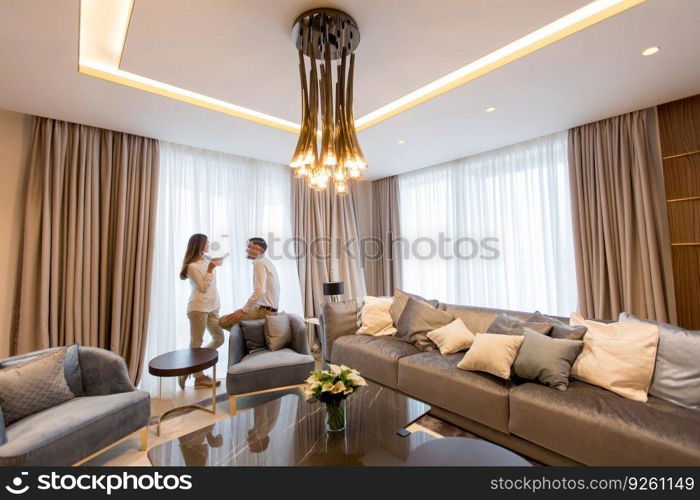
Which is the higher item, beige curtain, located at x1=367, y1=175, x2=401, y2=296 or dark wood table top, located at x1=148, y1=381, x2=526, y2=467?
beige curtain, located at x1=367, y1=175, x2=401, y2=296

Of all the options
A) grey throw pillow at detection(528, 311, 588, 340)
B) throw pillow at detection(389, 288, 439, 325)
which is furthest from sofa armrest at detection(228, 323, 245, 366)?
grey throw pillow at detection(528, 311, 588, 340)

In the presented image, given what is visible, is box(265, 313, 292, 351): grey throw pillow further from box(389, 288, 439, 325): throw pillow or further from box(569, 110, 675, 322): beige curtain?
box(569, 110, 675, 322): beige curtain

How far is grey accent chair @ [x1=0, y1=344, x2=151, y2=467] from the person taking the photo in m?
1.55

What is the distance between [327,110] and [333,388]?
160cm

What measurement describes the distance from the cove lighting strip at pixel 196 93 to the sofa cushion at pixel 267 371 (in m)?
2.23

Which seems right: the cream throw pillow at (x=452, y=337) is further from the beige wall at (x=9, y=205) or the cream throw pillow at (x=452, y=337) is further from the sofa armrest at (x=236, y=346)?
the beige wall at (x=9, y=205)

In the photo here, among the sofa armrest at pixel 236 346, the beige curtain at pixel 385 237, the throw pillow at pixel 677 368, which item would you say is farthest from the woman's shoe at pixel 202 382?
the throw pillow at pixel 677 368

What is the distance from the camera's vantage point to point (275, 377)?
2600 millimetres

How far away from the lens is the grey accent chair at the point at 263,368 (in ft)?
8.25

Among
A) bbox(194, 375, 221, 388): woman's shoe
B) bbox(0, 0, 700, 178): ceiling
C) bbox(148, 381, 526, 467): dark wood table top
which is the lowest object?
bbox(194, 375, 221, 388): woman's shoe

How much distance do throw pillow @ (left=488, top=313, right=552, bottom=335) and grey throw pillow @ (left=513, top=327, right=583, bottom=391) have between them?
0.15m
